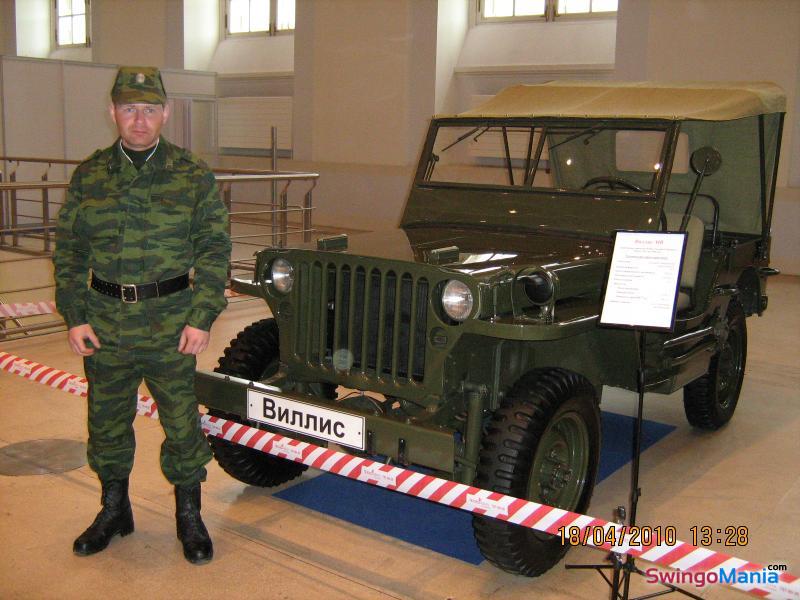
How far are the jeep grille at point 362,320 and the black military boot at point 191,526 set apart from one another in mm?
661

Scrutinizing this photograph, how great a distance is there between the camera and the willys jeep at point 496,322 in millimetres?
3072

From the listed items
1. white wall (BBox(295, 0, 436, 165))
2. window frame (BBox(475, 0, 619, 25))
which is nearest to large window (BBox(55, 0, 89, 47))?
white wall (BBox(295, 0, 436, 165))

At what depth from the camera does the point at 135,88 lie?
2977 millimetres

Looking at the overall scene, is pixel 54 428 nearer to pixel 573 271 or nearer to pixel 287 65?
pixel 573 271

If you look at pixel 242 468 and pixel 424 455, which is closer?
pixel 424 455

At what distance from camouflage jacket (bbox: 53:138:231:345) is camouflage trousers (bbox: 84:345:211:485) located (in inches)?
3.6

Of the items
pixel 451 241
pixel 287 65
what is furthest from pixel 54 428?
pixel 287 65

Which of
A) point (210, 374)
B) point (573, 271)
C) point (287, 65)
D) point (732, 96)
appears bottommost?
point (210, 374)

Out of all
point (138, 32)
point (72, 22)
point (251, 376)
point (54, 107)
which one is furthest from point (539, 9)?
point (72, 22)

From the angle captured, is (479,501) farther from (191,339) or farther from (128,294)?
(128,294)

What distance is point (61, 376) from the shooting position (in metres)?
4.01

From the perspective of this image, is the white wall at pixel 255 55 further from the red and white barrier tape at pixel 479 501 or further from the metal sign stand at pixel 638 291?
the metal sign stand at pixel 638 291

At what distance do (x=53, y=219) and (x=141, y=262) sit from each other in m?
2.29

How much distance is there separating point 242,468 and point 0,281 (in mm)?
6270
